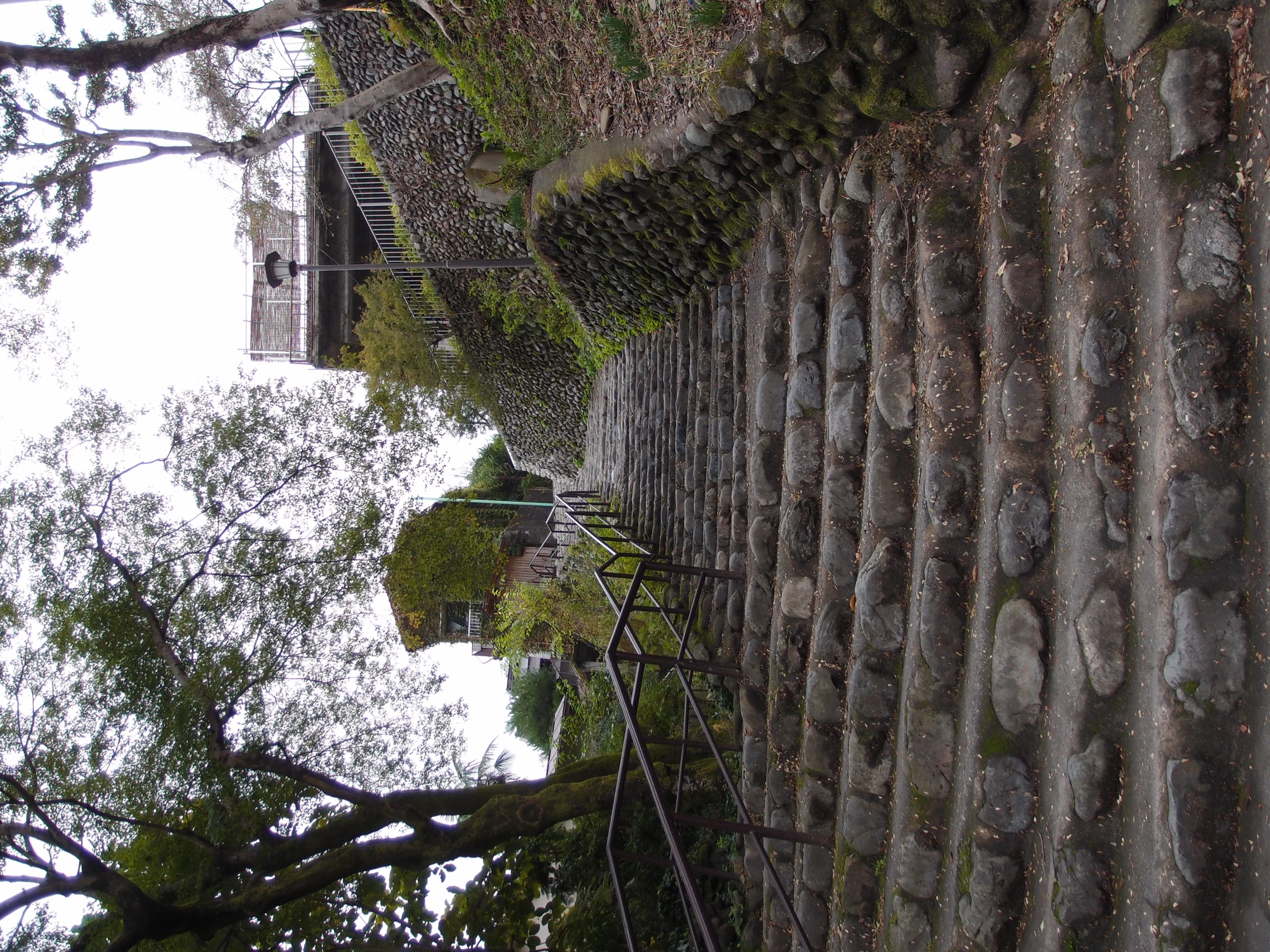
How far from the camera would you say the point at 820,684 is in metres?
3.05

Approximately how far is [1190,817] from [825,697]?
1.50m

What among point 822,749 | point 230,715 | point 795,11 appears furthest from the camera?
point 230,715

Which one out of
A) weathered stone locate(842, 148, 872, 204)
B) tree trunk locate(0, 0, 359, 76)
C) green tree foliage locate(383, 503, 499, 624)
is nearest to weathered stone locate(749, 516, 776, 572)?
weathered stone locate(842, 148, 872, 204)

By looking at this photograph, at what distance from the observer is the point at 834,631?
2969mm

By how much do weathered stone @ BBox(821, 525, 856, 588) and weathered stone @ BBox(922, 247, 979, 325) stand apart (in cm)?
87

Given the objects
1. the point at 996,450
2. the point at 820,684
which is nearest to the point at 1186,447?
the point at 996,450

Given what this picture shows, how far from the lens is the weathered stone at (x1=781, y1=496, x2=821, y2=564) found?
3.28 meters

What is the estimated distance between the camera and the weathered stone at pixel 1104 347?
1.90 meters

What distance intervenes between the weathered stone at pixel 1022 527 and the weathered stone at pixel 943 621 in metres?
0.22

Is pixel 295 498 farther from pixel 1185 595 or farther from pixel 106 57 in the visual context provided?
pixel 1185 595

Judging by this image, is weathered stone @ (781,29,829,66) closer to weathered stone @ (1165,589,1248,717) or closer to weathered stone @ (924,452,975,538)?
weathered stone @ (924,452,975,538)

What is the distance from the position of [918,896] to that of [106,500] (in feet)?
26.5

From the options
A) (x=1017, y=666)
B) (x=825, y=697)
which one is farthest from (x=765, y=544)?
(x=1017, y=666)

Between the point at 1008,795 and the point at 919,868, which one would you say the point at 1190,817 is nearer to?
the point at 1008,795
